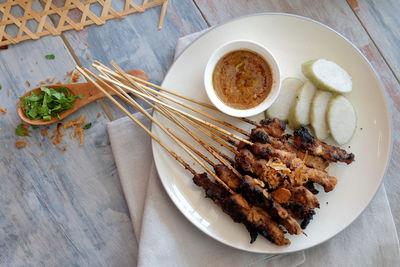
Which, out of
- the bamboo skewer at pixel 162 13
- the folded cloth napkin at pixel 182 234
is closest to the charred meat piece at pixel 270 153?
the folded cloth napkin at pixel 182 234

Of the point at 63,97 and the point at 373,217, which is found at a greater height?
the point at 373,217

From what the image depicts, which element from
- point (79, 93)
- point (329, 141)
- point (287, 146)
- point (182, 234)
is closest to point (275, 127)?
point (287, 146)

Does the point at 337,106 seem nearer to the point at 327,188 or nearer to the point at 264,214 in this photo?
the point at 327,188

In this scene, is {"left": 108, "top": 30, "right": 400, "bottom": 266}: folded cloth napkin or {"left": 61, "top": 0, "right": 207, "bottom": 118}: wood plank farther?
{"left": 61, "top": 0, "right": 207, "bottom": 118}: wood plank

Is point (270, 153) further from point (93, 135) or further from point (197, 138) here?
point (93, 135)

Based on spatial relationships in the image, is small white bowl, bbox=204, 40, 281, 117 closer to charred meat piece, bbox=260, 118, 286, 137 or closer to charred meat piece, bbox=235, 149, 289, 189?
charred meat piece, bbox=260, 118, 286, 137

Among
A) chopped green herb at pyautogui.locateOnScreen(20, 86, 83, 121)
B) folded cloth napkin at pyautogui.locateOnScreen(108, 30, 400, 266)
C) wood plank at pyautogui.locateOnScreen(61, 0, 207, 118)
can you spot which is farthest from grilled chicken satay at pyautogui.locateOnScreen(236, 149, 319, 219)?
chopped green herb at pyautogui.locateOnScreen(20, 86, 83, 121)

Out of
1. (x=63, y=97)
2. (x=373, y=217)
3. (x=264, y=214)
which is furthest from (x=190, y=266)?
(x=63, y=97)
